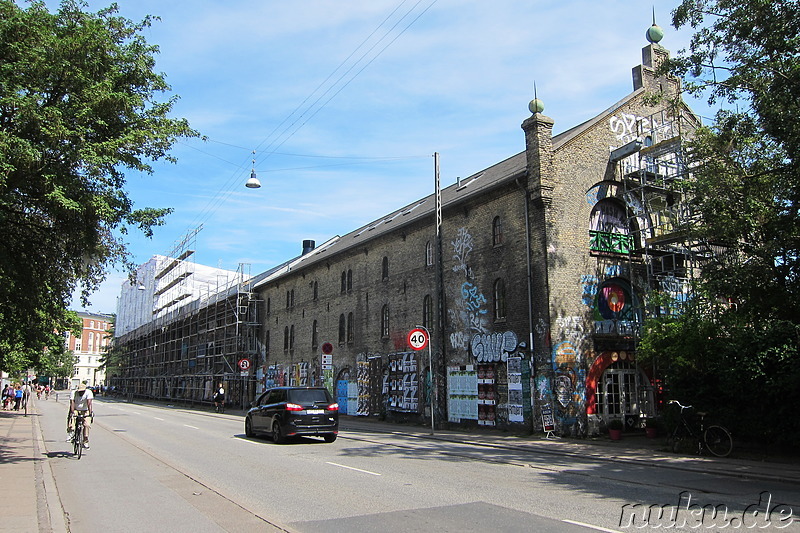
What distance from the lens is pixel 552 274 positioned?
2019 centimetres

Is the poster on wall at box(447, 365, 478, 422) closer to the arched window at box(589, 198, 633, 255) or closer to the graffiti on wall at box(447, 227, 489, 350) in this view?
the graffiti on wall at box(447, 227, 489, 350)

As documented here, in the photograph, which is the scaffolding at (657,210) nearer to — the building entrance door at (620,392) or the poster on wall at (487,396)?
the building entrance door at (620,392)

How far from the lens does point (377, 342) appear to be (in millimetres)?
29422

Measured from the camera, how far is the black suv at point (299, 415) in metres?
17.1

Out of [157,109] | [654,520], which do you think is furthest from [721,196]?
[157,109]

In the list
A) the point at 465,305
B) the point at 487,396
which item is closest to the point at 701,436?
the point at 487,396

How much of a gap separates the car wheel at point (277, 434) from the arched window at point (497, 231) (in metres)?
10.1

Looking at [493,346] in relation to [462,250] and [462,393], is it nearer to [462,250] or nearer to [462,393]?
[462,393]

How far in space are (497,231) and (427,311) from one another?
524 cm

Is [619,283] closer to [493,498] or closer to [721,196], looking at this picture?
[721,196]

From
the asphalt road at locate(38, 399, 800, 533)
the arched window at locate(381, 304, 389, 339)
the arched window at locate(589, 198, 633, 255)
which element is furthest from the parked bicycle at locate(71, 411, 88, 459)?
the arched window at locate(589, 198, 633, 255)

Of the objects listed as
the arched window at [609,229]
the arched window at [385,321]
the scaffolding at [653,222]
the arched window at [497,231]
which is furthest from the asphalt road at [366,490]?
the arched window at [385,321]

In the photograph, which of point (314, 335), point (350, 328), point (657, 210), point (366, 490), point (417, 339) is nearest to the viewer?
point (366, 490)

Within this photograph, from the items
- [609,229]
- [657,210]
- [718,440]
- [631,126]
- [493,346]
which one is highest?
[631,126]
